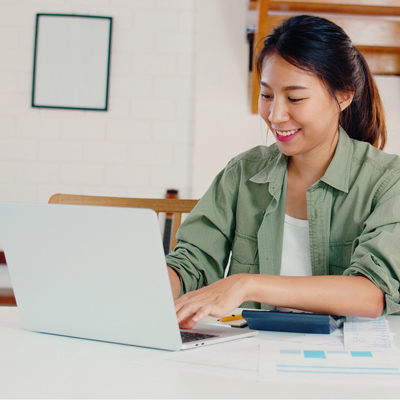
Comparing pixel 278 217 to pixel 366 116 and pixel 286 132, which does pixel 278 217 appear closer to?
pixel 286 132

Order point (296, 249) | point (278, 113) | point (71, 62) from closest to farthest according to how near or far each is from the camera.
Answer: point (278, 113), point (296, 249), point (71, 62)

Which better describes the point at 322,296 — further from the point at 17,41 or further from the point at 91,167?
the point at 17,41

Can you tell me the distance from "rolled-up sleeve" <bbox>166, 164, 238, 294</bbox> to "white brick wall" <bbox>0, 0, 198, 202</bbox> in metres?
1.35

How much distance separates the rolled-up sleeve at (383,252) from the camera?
102 centimetres

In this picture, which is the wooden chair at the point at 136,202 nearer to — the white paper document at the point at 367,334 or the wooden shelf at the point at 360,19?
the white paper document at the point at 367,334

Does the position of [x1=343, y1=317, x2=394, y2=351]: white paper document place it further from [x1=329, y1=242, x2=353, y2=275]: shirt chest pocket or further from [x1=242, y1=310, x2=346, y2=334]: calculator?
[x1=329, y1=242, x2=353, y2=275]: shirt chest pocket

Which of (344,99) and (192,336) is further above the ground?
(344,99)

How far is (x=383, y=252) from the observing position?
1.04 meters

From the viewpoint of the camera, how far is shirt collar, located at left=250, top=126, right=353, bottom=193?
4.21ft

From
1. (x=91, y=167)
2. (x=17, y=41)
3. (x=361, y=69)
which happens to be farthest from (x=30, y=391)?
(x=17, y=41)

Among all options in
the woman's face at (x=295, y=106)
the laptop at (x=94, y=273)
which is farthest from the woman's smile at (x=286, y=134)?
the laptop at (x=94, y=273)

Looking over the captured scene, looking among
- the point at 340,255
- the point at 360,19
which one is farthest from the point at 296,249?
the point at 360,19

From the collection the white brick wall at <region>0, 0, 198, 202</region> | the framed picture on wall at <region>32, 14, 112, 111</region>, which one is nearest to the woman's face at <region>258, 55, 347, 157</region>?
the white brick wall at <region>0, 0, 198, 202</region>

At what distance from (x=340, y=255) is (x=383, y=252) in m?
0.24
